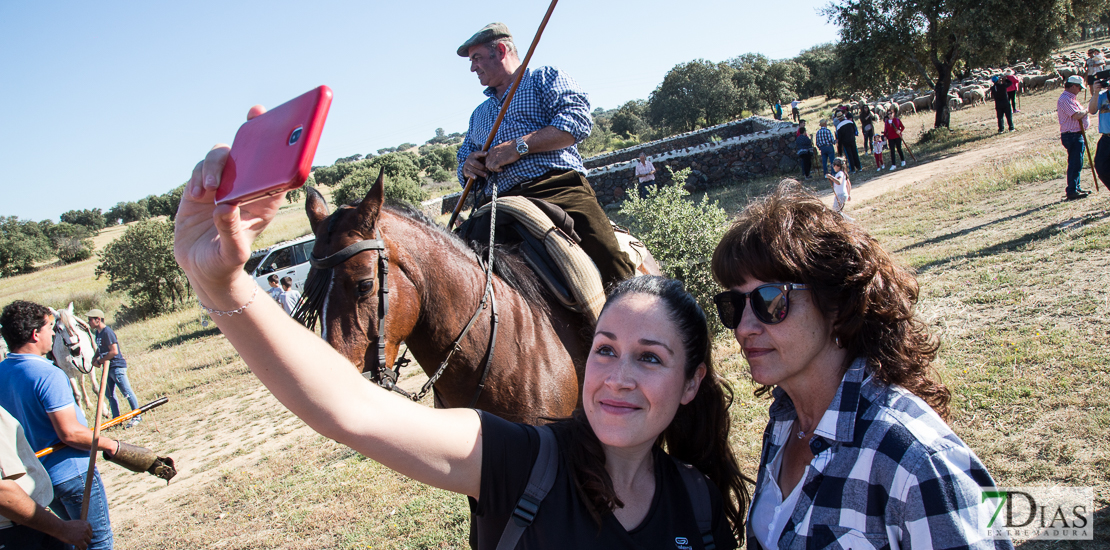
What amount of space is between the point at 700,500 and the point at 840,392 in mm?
497

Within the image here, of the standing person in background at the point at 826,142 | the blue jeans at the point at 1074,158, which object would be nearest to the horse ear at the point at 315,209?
the blue jeans at the point at 1074,158

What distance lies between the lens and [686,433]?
201cm

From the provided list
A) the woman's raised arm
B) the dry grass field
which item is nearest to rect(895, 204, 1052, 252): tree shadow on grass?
the dry grass field

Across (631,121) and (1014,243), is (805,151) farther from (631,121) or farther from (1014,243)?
(631,121)

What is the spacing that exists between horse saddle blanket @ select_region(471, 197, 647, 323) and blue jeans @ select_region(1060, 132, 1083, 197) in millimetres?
9483

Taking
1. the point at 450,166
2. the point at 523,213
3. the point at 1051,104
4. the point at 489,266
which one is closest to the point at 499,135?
the point at 523,213

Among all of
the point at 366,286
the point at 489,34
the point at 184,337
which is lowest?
the point at 184,337

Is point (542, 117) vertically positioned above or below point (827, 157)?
above

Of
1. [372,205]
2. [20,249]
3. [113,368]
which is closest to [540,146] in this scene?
[372,205]

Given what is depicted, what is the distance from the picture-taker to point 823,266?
5.51 ft

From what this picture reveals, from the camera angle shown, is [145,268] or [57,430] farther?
[145,268]

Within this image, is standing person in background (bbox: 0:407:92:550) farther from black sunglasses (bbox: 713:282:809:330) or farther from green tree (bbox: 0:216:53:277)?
green tree (bbox: 0:216:53:277)

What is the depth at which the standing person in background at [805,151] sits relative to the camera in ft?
57.5

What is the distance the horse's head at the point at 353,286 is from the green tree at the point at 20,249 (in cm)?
5214
